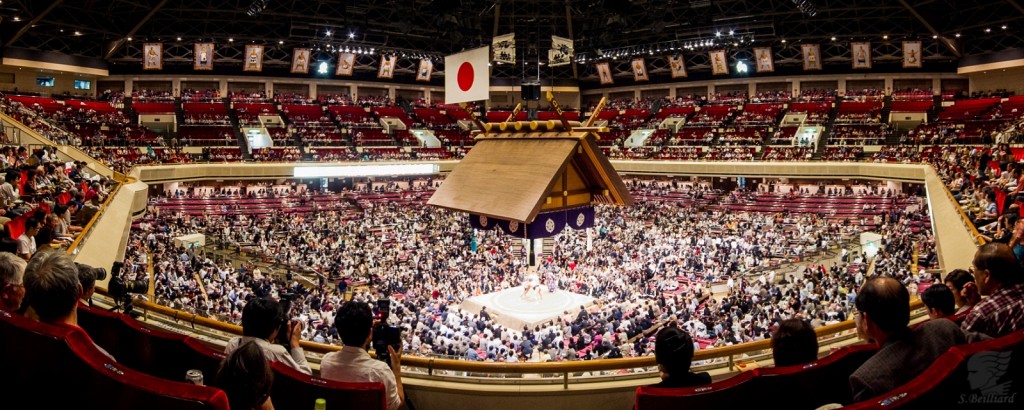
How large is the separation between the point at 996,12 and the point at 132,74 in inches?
1701

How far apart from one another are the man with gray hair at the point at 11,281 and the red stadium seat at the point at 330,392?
4.94 feet

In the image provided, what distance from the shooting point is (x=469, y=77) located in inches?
419

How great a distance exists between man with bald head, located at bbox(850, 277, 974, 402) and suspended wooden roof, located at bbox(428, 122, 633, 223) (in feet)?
20.7

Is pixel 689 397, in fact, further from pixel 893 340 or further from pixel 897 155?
pixel 897 155

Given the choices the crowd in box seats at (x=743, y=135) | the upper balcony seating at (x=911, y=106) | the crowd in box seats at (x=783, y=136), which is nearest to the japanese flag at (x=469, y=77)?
the crowd in box seats at (x=743, y=135)

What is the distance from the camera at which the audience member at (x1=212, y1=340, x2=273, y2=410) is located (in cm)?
194

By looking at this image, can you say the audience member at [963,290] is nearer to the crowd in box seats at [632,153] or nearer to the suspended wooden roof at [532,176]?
the suspended wooden roof at [532,176]

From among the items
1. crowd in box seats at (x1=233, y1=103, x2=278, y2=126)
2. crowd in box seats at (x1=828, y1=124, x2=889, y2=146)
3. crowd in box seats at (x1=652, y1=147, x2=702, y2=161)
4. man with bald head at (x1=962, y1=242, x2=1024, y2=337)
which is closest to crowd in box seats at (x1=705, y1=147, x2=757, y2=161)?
crowd in box seats at (x1=652, y1=147, x2=702, y2=161)

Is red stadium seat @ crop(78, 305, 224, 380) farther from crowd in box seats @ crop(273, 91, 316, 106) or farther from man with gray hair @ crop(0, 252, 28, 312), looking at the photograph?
crowd in box seats @ crop(273, 91, 316, 106)

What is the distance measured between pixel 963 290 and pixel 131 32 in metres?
33.6

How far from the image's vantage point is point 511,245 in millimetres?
18891

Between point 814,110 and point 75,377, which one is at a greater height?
point 814,110

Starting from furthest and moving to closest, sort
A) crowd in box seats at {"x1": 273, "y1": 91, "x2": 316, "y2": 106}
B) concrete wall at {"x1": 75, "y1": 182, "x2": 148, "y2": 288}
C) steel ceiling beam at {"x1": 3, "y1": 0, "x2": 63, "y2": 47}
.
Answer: crowd in box seats at {"x1": 273, "y1": 91, "x2": 316, "y2": 106} → steel ceiling beam at {"x1": 3, "y1": 0, "x2": 63, "y2": 47} → concrete wall at {"x1": 75, "y1": 182, "x2": 148, "y2": 288}

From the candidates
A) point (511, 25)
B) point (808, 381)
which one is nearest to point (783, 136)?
point (511, 25)
